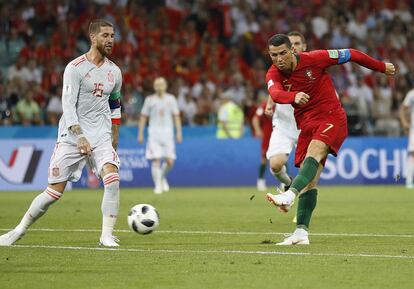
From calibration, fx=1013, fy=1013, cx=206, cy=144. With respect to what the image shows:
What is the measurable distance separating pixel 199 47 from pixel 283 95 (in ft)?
64.7

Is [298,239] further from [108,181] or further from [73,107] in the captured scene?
[73,107]

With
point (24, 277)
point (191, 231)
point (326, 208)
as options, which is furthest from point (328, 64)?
point (326, 208)

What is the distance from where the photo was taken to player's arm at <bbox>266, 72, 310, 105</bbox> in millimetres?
10625

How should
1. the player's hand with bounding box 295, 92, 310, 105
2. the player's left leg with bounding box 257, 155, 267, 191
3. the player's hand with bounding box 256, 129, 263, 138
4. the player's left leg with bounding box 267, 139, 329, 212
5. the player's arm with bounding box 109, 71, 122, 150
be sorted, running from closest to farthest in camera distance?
the player's left leg with bounding box 267, 139, 329, 212, the player's hand with bounding box 295, 92, 310, 105, the player's arm with bounding box 109, 71, 122, 150, the player's left leg with bounding box 257, 155, 267, 191, the player's hand with bounding box 256, 129, 263, 138

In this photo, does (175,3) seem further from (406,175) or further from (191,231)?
(191,231)

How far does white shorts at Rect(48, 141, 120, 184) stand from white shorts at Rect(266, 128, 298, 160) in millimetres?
4573

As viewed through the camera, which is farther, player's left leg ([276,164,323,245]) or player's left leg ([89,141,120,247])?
player's left leg ([276,164,323,245])

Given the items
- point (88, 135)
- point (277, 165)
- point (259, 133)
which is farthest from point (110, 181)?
point (259, 133)

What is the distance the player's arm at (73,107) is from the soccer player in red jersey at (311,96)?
2.13 m

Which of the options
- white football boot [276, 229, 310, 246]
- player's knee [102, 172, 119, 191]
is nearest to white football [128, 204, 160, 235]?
player's knee [102, 172, 119, 191]

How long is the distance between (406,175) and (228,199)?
7217 millimetres

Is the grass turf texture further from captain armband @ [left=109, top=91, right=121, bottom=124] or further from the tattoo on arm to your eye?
captain armband @ [left=109, top=91, right=121, bottom=124]

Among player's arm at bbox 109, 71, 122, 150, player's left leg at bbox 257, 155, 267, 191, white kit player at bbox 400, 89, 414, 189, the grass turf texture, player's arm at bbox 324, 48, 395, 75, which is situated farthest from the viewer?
player's left leg at bbox 257, 155, 267, 191

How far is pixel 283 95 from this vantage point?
10.9 m
